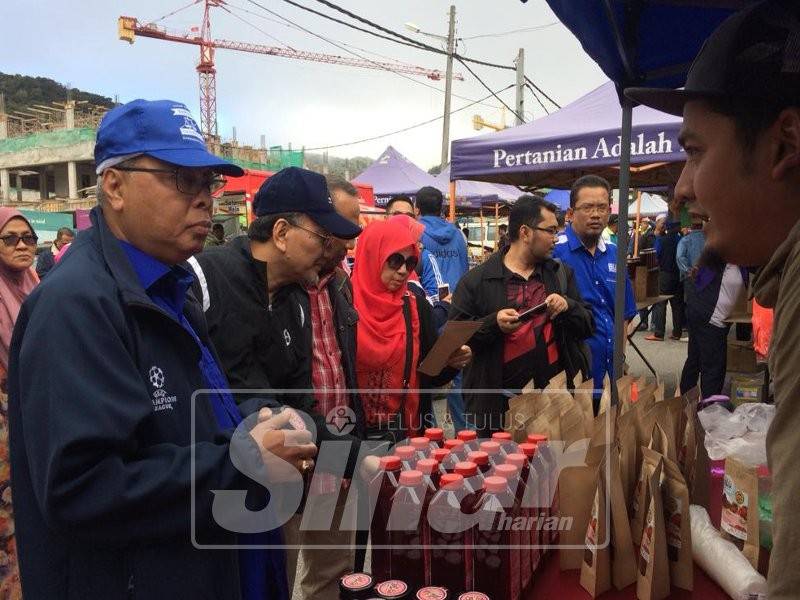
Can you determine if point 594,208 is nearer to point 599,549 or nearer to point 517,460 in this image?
point 517,460

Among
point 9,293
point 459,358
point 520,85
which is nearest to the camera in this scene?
point 459,358

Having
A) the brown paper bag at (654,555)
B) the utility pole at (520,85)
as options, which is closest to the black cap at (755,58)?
the brown paper bag at (654,555)

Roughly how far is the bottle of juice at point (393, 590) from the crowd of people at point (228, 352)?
327mm

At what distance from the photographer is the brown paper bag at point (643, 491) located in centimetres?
139

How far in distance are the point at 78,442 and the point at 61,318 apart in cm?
24

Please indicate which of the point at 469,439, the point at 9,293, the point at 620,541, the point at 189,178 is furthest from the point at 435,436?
the point at 9,293

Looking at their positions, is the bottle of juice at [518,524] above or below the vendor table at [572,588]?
above

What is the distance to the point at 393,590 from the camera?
4.26 feet

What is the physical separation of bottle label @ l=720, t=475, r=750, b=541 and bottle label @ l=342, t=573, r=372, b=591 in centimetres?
89

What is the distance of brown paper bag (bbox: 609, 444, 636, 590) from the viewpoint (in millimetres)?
1349

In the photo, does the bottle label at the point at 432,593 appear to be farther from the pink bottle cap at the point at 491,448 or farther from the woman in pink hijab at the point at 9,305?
the woman in pink hijab at the point at 9,305

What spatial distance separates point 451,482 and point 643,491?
48cm

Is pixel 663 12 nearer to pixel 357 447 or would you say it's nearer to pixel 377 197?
pixel 357 447

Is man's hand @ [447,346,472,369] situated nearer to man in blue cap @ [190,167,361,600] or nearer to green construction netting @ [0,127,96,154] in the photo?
man in blue cap @ [190,167,361,600]
